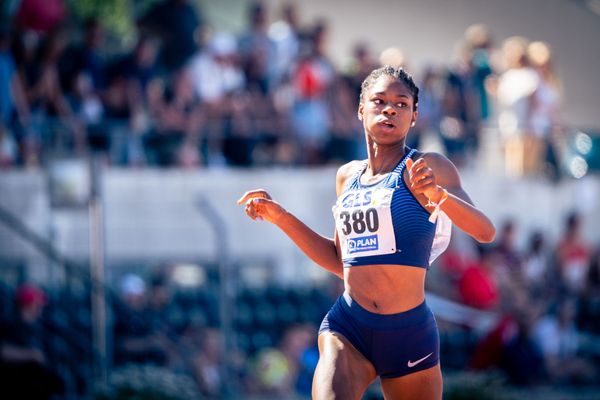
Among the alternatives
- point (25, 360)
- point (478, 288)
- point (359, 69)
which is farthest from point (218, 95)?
point (25, 360)

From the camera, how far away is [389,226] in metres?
5.82

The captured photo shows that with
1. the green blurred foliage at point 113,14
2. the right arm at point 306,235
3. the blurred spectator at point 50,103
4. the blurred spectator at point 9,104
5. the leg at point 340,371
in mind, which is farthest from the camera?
the green blurred foliage at point 113,14

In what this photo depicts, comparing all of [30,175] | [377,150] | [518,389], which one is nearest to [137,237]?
[30,175]

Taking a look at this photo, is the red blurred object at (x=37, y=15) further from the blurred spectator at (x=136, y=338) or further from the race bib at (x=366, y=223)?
the race bib at (x=366, y=223)

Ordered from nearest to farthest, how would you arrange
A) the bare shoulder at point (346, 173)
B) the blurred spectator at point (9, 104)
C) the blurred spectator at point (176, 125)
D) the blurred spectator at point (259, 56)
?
the bare shoulder at point (346, 173), the blurred spectator at point (9, 104), the blurred spectator at point (176, 125), the blurred spectator at point (259, 56)

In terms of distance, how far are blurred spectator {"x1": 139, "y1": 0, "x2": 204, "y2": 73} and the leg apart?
335 inches

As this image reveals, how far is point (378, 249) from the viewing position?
5848mm

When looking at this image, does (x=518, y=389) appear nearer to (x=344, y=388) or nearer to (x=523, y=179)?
(x=523, y=179)

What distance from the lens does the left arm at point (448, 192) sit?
534cm

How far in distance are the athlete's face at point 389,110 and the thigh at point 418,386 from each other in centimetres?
121

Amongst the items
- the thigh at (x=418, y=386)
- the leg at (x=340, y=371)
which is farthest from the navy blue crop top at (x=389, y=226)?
the thigh at (x=418, y=386)

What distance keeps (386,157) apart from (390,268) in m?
0.61

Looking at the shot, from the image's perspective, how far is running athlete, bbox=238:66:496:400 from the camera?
19.1 ft

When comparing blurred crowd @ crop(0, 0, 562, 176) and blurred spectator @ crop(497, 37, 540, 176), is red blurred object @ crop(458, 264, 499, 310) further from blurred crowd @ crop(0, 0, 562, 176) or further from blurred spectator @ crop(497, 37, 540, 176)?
blurred spectator @ crop(497, 37, 540, 176)
